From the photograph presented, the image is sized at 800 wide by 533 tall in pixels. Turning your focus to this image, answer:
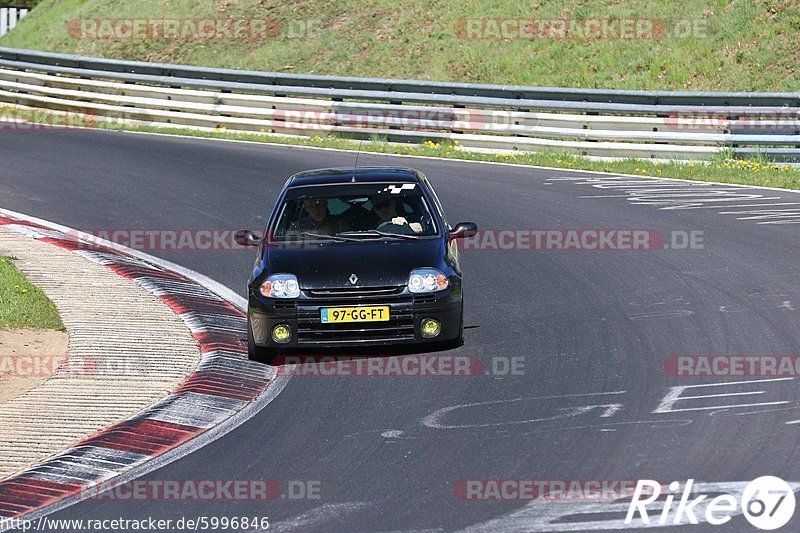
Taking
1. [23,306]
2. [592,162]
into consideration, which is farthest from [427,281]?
[592,162]

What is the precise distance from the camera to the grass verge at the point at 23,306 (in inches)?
462

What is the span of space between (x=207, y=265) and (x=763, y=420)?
306 inches

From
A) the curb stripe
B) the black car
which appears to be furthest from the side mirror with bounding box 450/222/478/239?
the curb stripe

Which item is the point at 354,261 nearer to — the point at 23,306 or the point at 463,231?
the point at 463,231

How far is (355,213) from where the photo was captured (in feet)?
38.0

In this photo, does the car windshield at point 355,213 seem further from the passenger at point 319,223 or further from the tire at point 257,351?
the tire at point 257,351

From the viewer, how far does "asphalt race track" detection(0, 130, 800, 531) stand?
7.26m

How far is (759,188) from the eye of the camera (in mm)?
18828

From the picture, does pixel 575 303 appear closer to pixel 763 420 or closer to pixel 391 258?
pixel 391 258

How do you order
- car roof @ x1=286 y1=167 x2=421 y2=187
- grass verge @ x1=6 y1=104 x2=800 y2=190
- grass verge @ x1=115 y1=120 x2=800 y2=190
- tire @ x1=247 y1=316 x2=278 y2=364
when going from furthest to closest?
grass verge @ x1=6 y1=104 x2=800 y2=190, grass verge @ x1=115 y1=120 x2=800 y2=190, car roof @ x1=286 y1=167 x2=421 y2=187, tire @ x1=247 y1=316 x2=278 y2=364

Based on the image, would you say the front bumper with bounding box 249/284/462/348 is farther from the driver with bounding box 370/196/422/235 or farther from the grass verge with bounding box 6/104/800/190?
the grass verge with bounding box 6/104/800/190

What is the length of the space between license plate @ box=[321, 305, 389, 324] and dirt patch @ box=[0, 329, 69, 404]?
225cm

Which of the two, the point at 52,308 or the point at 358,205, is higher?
the point at 358,205

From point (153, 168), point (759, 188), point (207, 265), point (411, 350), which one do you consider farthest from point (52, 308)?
point (759, 188)
